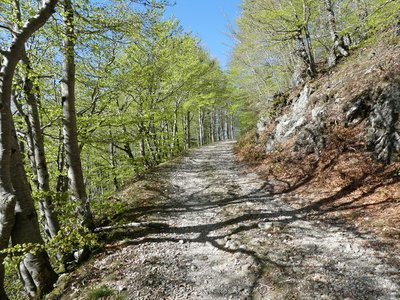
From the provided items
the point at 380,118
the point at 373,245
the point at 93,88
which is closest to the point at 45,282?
the point at 373,245

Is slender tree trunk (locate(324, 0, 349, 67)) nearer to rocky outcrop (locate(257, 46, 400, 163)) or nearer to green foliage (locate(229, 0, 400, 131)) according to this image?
green foliage (locate(229, 0, 400, 131))

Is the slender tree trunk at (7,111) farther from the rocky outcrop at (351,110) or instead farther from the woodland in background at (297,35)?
the rocky outcrop at (351,110)

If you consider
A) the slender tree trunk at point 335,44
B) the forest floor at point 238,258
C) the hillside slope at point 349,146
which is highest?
the slender tree trunk at point 335,44

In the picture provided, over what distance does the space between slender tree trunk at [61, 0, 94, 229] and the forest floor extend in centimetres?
86

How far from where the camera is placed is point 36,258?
5.36 meters

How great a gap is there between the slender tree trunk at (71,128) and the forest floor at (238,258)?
863 mm

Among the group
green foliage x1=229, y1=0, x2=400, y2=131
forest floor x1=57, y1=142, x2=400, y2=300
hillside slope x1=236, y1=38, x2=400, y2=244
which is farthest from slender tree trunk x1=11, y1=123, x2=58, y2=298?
green foliage x1=229, y1=0, x2=400, y2=131

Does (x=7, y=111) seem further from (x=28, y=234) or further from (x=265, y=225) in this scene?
(x=265, y=225)

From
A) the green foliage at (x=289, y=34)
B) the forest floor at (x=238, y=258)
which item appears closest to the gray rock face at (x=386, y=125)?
the green foliage at (x=289, y=34)

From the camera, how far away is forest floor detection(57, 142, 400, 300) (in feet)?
13.3

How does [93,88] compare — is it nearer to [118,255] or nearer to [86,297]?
[118,255]

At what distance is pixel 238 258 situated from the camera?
502 centimetres

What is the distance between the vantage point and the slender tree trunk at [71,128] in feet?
19.4

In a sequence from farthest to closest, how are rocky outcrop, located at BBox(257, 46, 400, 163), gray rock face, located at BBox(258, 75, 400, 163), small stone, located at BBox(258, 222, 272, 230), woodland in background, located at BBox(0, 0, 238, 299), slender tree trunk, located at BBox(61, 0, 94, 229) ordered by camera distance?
rocky outcrop, located at BBox(257, 46, 400, 163) < gray rock face, located at BBox(258, 75, 400, 163) < small stone, located at BBox(258, 222, 272, 230) < slender tree trunk, located at BBox(61, 0, 94, 229) < woodland in background, located at BBox(0, 0, 238, 299)
